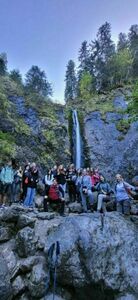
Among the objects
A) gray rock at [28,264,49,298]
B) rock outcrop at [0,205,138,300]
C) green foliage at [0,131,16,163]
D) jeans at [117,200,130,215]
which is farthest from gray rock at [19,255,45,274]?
green foliage at [0,131,16,163]

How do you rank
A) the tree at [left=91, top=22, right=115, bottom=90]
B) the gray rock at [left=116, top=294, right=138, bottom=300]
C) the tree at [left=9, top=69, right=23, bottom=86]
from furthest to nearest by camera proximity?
the tree at [left=91, top=22, right=115, bottom=90], the tree at [left=9, top=69, right=23, bottom=86], the gray rock at [left=116, top=294, right=138, bottom=300]

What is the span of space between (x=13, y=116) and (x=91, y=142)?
22.8ft

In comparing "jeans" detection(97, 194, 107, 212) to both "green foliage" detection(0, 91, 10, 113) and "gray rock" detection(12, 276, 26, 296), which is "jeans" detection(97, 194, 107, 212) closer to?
"gray rock" detection(12, 276, 26, 296)

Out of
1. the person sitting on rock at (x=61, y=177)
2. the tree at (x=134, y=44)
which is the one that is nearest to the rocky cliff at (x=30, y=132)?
the person sitting on rock at (x=61, y=177)

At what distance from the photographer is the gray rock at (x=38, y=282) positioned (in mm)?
10125

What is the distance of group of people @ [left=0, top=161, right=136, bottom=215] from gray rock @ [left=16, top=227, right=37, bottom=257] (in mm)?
2629

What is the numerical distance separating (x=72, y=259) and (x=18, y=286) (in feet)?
6.47

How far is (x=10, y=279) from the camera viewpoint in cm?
1040

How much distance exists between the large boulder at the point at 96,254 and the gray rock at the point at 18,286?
3.98ft

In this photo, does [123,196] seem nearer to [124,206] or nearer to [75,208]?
[124,206]

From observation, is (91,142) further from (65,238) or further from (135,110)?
(65,238)

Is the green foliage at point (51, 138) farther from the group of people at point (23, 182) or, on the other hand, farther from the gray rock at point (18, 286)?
the gray rock at point (18, 286)

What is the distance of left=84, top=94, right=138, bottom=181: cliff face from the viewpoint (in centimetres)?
2420

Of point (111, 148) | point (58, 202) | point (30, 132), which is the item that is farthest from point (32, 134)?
point (58, 202)
